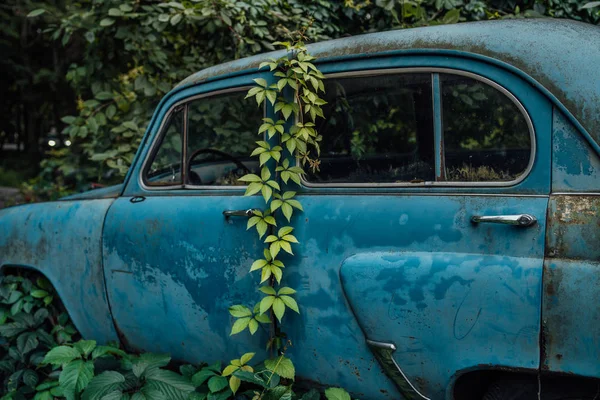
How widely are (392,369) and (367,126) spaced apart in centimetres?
A: 143


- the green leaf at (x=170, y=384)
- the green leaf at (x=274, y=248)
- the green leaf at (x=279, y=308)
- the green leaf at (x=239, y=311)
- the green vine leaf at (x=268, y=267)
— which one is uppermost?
the green leaf at (x=274, y=248)

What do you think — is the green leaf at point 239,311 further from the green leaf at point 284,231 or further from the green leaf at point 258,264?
the green leaf at point 284,231

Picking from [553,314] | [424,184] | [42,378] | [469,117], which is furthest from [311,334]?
[42,378]

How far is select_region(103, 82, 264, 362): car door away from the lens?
101 inches

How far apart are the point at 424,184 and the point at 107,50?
12.6 ft

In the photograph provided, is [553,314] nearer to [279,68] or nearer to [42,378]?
[279,68]

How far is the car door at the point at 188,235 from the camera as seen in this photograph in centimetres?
256

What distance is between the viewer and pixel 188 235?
2.65m

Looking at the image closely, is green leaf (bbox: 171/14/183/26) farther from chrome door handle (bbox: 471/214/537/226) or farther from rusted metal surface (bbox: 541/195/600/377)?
rusted metal surface (bbox: 541/195/600/377)

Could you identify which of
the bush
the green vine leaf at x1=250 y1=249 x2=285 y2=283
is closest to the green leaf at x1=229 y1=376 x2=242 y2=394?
the bush

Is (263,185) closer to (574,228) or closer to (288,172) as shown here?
(288,172)

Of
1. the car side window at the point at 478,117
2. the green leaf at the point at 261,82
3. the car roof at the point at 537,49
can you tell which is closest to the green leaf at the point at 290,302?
the car side window at the point at 478,117

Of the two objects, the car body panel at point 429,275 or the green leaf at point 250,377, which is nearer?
the car body panel at point 429,275

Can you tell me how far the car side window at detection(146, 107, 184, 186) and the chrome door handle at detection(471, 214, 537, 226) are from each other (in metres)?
1.59
